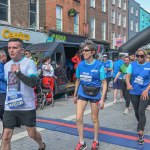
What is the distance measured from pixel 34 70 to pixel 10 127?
2.82 feet

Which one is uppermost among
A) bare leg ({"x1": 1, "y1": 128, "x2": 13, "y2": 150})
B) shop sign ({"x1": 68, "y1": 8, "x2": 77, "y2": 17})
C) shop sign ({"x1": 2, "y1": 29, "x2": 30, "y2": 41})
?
shop sign ({"x1": 68, "y1": 8, "x2": 77, "y2": 17})

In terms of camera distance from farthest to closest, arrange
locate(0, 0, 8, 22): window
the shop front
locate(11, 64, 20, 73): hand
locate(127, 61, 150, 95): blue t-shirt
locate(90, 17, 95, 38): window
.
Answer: locate(90, 17, 95, 38): window, locate(0, 0, 8, 22): window, the shop front, locate(127, 61, 150, 95): blue t-shirt, locate(11, 64, 20, 73): hand

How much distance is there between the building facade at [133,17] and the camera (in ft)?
138

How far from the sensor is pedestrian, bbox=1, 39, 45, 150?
4.23 metres

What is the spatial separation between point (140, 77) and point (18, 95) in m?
2.62

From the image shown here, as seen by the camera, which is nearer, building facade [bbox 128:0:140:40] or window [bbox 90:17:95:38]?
window [bbox 90:17:95:38]

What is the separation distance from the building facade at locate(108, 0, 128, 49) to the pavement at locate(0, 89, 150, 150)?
23.8 meters

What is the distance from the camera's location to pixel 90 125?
7336 mm

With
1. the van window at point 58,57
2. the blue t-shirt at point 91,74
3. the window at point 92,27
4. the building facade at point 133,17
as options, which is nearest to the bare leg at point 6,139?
the blue t-shirt at point 91,74

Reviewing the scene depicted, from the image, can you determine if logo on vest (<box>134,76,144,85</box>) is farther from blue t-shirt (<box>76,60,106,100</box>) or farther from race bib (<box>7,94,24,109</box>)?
race bib (<box>7,94,24,109</box>)

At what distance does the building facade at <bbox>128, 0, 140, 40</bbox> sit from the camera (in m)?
42.1

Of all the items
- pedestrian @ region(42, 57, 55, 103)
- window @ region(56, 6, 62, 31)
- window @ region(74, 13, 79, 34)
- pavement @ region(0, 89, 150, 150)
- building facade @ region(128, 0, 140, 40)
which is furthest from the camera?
building facade @ region(128, 0, 140, 40)

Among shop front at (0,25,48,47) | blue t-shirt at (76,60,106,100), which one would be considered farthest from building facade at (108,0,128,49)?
→ blue t-shirt at (76,60,106,100)

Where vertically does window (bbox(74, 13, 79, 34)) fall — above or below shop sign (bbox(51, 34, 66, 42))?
above
